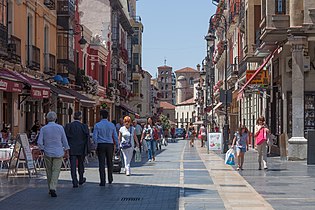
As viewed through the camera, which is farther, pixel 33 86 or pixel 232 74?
pixel 232 74

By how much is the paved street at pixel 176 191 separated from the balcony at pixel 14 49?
6600mm

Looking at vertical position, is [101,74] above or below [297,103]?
above

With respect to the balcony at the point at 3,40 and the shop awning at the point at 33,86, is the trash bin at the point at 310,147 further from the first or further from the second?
the balcony at the point at 3,40

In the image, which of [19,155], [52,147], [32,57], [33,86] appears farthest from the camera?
[32,57]

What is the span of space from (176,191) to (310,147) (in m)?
10.2

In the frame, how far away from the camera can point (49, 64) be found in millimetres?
35438

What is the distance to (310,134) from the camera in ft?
81.6

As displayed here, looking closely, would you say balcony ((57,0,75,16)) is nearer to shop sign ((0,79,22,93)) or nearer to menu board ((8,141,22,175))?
shop sign ((0,79,22,93))

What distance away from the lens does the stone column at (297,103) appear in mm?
27547

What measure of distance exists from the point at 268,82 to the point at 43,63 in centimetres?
1094

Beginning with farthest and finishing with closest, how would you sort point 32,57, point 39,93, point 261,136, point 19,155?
point 32,57 → point 39,93 → point 261,136 → point 19,155

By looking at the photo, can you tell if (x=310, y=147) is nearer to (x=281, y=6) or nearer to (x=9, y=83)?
(x=281, y=6)

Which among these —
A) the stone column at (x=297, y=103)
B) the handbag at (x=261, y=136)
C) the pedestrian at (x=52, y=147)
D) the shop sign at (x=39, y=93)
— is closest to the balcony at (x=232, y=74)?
the stone column at (x=297, y=103)

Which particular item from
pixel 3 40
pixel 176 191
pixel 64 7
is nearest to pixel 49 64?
pixel 64 7
